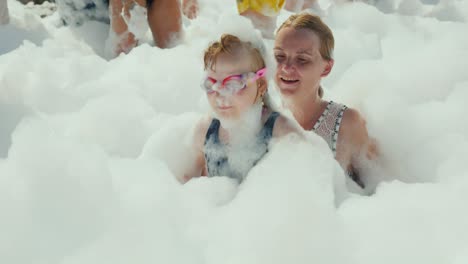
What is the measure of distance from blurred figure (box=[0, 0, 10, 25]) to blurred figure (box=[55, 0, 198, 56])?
15.8 inches

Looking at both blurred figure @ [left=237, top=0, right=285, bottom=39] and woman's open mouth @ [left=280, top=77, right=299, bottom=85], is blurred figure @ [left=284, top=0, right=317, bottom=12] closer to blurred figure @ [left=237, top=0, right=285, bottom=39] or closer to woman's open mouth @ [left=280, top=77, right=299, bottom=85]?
blurred figure @ [left=237, top=0, right=285, bottom=39]

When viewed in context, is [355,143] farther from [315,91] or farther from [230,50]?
[230,50]

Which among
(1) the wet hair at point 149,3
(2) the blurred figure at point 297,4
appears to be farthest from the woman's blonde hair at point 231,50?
(2) the blurred figure at point 297,4

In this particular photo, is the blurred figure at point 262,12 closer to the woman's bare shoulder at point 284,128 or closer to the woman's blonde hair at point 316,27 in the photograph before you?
the woman's blonde hair at point 316,27

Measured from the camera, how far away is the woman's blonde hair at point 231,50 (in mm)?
1837

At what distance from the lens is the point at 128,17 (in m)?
3.49

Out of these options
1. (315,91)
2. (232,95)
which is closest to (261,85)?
(232,95)

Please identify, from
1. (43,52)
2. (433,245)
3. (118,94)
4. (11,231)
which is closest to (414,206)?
(433,245)

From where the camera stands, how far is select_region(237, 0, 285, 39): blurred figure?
11.6 feet

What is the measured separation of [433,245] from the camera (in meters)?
1.51

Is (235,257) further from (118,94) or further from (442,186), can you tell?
(118,94)

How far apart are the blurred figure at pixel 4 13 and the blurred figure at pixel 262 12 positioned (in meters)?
1.42

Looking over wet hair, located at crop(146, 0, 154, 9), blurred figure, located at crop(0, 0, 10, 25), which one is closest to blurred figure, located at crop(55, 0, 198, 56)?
wet hair, located at crop(146, 0, 154, 9)

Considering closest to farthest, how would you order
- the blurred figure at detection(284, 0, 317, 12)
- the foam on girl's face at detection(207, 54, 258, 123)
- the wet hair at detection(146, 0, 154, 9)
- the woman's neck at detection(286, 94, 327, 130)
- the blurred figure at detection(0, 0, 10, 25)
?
1. the foam on girl's face at detection(207, 54, 258, 123)
2. the woman's neck at detection(286, 94, 327, 130)
3. the blurred figure at detection(0, 0, 10, 25)
4. the wet hair at detection(146, 0, 154, 9)
5. the blurred figure at detection(284, 0, 317, 12)
